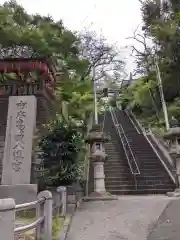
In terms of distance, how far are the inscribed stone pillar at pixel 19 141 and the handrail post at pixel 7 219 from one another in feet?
18.7

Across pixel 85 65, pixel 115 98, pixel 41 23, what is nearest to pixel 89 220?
pixel 85 65

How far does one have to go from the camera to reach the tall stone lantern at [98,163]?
440 inches

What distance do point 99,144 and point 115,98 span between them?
29.9 metres

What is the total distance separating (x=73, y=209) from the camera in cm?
941

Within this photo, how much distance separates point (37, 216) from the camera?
5.73m

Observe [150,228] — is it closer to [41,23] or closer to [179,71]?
[41,23]

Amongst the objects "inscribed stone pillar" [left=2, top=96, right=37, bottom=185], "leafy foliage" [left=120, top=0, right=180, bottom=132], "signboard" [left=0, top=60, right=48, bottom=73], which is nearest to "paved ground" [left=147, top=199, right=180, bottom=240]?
"inscribed stone pillar" [left=2, top=96, right=37, bottom=185]

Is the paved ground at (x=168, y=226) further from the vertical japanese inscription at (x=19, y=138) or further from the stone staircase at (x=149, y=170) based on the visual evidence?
the vertical japanese inscription at (x=19, y=138)

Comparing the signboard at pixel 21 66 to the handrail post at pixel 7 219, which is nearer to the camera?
the handrail post at pixel 7 219

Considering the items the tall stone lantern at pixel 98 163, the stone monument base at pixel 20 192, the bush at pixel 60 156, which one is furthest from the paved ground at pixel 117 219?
the stone monument base at pixel 20 192

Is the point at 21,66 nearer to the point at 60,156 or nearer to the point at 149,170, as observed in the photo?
the point at 60,156

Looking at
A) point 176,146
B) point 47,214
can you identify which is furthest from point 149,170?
point 47,214

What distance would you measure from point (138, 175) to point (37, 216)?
8514mm

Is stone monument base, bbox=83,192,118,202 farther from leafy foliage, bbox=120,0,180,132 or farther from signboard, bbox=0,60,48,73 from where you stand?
leafy foliage, bbox=120,0,180,132
